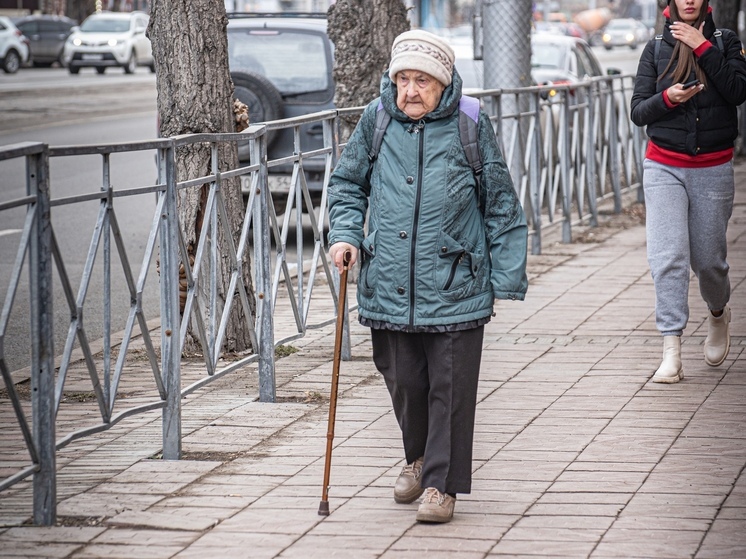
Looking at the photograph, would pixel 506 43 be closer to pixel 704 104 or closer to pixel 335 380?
pixel 704 104

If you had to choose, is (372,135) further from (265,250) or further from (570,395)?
(570,395)

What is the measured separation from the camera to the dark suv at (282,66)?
11.2 metres

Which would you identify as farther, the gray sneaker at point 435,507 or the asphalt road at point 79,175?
the asphalt road at point 79,175

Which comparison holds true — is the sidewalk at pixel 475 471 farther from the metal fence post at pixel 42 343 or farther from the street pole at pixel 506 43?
the street pole at pixel 506 43

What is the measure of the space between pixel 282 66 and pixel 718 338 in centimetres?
615

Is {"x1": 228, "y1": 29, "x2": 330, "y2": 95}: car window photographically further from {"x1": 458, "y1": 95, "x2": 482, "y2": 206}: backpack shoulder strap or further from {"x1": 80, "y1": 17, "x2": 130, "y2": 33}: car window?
{"x1": 80, "y1": 17, "x2": 130, "y2": 33}: car window

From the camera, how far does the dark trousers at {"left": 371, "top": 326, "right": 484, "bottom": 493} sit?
4434mm

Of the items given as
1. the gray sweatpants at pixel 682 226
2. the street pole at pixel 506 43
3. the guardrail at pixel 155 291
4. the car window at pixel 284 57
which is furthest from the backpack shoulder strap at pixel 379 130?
the car window at pixel 284 57

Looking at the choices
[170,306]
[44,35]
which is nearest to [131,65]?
[44,35]

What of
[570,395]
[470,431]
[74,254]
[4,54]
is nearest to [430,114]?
[470,431]

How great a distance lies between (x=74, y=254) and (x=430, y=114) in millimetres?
6685

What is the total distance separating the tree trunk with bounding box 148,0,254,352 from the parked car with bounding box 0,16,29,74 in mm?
35247

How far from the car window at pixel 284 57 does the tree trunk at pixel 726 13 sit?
291 inches

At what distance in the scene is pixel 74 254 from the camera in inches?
415
